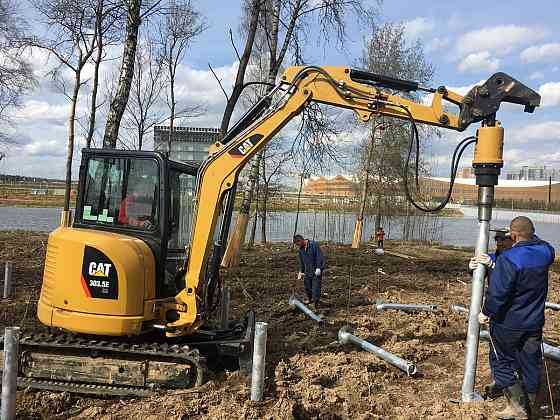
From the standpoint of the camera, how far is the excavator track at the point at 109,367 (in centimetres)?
546

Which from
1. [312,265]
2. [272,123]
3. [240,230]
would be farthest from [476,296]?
[240,230]

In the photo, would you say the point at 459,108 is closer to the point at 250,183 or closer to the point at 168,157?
the point at 168,157

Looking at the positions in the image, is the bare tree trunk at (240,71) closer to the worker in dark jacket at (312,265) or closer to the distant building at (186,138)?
the distant building at (186,138)

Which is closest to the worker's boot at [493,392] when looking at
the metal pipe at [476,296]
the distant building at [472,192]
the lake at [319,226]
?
the metal pipe at [476,296]

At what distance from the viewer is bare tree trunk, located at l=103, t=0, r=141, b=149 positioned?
10680 millimetres

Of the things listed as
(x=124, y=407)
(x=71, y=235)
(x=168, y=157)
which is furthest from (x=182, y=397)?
(x=168, y=157)

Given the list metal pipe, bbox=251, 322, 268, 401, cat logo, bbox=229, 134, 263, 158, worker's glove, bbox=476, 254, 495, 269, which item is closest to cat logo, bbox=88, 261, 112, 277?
metal pipe, bbox=251, 322, 268, 401

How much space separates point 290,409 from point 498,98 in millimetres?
3771

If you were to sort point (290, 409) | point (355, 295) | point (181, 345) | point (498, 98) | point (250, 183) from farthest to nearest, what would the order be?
point (250, 183) < point (355, 295) < point (181, 345) < point (498, 98) < point (290, 409)

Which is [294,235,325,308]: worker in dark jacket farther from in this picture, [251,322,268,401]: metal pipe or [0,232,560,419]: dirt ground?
[251,322,268,401]: metal pipe

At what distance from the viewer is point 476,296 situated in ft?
16.8

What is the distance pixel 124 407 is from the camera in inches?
205

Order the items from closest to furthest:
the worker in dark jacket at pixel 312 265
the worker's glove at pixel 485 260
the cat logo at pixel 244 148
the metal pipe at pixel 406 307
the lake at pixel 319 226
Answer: the worker's glove at pixel 485 260 < the cat logo at pixel 244 148 < the metal pipe at pixel 406 307 < the worker in dark jacket at pixel 312 265 < the lake at pixel 319 226

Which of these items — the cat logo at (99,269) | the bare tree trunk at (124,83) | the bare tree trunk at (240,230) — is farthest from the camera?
the bare tree trunk at (240,230)
